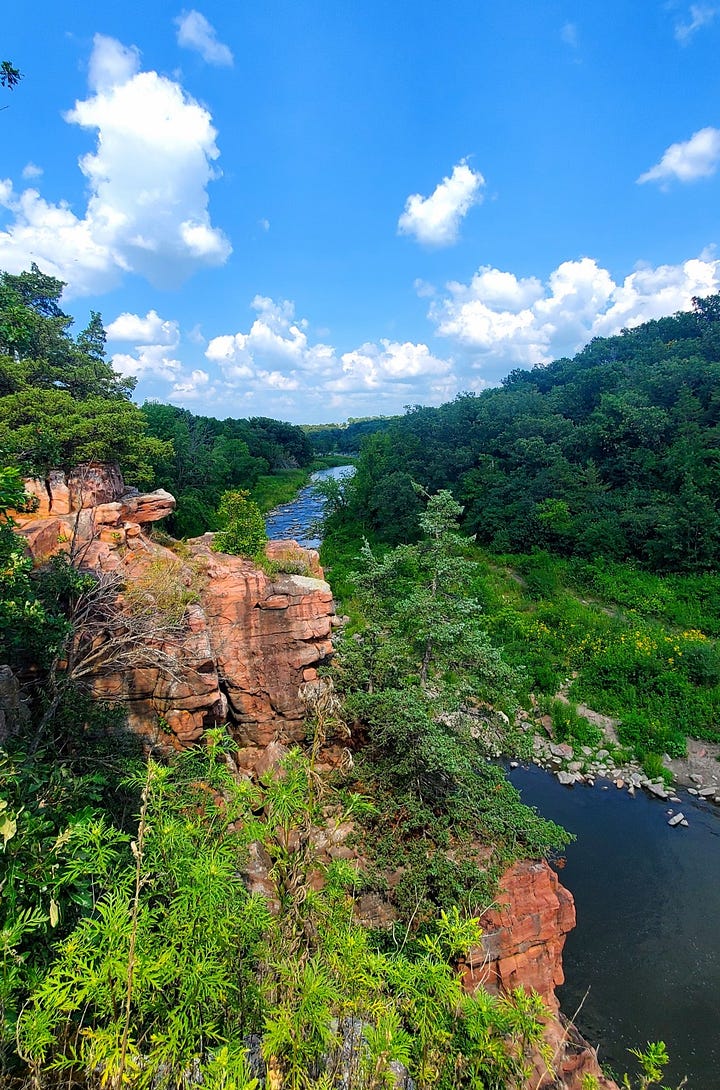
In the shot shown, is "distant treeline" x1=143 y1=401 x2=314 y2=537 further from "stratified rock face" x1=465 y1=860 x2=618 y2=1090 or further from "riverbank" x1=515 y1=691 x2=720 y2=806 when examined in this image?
"riverbank" x1=515 y1=691 x2=720 y2=806

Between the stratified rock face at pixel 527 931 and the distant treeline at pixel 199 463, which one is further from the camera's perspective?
the distant treeline at pixel 199 463

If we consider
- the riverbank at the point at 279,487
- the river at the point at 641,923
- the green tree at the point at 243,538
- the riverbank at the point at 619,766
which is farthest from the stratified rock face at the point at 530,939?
the riverbank at the point at 279,487

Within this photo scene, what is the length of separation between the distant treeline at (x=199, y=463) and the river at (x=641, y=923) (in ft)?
57.9

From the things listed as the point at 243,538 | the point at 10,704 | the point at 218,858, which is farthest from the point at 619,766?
the point at 10,704

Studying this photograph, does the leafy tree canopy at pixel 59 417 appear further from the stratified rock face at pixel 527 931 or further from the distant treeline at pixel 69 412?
Answer: the stratified rock face at pixel 527 931

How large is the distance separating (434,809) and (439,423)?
113 ft

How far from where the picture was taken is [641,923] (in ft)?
37.6

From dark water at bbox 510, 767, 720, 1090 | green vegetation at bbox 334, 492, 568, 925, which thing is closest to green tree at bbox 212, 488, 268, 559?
green vegetation at bbox 334, 492, 568, 925

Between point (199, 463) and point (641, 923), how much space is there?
35.8m

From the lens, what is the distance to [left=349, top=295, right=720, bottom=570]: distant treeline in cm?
2555

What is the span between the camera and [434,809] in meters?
9.35

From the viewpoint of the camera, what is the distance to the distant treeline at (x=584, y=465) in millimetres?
25547

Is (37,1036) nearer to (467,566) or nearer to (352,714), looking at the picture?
(352,714)

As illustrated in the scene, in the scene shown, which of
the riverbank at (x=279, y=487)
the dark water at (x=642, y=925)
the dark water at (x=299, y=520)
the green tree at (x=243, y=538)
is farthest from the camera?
the riverbank at (x=279, y=487)
